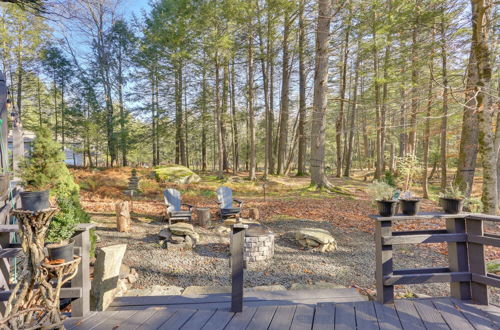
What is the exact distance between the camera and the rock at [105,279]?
2736 mm

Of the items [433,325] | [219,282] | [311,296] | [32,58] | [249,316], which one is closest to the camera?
[433,325]

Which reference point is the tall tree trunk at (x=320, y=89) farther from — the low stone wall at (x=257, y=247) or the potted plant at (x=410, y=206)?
the potted plant at (x=410, y=206)

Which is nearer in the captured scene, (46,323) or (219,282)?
(46,323)

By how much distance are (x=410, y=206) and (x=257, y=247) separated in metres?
2.59

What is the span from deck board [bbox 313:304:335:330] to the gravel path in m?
1.51

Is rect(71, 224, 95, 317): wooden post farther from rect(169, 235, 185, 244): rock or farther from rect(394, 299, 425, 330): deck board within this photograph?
rect(169, 235, 185, 244): rock

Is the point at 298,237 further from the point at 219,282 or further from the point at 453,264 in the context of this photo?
the point at 453,264

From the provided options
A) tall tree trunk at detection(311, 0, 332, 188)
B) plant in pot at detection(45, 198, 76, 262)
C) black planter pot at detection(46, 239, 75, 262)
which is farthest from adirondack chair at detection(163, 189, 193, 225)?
tall tree trunk at detection(311, 0, 332, 188)

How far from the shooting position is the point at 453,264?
2.23 meters

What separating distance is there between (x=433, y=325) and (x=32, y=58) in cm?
1951

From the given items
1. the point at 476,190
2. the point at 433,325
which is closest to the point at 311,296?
the point at 433,325

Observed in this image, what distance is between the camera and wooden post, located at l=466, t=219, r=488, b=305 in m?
2.12

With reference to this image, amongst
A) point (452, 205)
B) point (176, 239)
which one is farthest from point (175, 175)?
point (452, 205)

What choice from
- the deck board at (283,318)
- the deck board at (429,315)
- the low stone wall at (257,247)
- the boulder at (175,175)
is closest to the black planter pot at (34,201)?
the deck board at (283,318)
